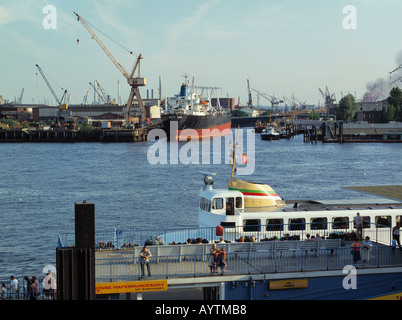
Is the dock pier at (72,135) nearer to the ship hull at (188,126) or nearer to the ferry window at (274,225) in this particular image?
the ship hull at (188,126)

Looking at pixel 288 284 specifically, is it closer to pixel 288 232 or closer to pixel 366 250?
pixel 366 250

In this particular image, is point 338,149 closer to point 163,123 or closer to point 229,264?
point 163,123

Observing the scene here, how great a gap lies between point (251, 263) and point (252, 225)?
438cm

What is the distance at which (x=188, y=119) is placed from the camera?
546ft

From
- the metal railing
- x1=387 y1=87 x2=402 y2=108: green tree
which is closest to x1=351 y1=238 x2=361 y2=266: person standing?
the metal railing

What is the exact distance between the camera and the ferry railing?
69.8ft

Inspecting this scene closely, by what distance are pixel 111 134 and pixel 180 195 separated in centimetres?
10900

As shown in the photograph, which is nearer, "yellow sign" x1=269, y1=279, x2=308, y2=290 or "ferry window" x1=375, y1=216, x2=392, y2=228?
"yellow sign" x1=269, y1=279, x2=308, y2=290

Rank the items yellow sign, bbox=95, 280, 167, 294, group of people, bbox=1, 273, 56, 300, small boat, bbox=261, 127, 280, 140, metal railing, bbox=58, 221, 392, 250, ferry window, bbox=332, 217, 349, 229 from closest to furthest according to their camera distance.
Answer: yellow sign, bbox=95, 280, 167, 294, group of people, bbox=1, 273, 56, 300, metal railing, bbox=58, 221, 392, 250, ferry window, bbox=332, 217, 349, 229, small boat, bbox=261, 127, 280, 140

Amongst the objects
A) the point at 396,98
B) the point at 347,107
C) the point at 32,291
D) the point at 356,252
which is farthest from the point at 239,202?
the point at 396,98

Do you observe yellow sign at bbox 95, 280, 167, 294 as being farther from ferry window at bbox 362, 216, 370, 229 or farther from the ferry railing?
ferry window at bbox 362, 216, 370, 229

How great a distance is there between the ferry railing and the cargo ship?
137m

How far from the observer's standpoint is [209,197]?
2739cm
